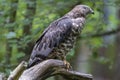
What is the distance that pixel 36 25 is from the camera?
5977 mm

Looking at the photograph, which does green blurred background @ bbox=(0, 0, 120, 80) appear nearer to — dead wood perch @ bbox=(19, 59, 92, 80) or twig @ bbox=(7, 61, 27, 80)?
dead wood perch @ bbox=(19, 59, 92, 80)

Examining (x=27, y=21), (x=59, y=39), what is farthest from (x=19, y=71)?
(x=27, y=21)

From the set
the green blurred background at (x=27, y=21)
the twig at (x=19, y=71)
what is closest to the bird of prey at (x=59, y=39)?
the twig at (x=19, y=71)

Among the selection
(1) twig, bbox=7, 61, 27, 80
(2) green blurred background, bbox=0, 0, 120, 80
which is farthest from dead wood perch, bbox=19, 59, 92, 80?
(2) green blurred background, bbox=0, 0, 120, 80

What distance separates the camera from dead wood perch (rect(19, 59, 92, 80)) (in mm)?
3785

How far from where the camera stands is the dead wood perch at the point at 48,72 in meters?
3.79

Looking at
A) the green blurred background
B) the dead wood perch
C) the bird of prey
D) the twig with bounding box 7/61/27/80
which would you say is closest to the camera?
the twig with bounding box 7/61/27/80

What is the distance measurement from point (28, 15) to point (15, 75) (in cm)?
255

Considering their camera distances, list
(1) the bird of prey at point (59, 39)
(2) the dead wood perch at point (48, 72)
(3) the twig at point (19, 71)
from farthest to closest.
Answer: (1) the bird of prey at point (59, 39) → (2) the dead wood perch at point (48, 72) → (3) the twig at point (19, 71)

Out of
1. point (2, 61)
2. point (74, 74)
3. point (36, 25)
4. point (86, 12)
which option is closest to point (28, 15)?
point (36, 25)

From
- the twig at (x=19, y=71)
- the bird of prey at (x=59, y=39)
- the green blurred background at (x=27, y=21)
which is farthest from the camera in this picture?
the green blurred background at (x=27, y=21)

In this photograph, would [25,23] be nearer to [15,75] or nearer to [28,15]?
[28,15]

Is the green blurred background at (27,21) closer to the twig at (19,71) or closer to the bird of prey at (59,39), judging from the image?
the bird of prey at (59,39)

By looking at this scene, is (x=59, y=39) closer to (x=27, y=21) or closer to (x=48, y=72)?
(x=48, y=72)
